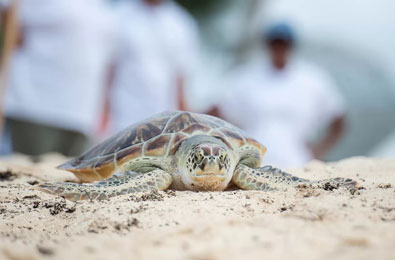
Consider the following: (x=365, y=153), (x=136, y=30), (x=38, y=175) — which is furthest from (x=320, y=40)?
(x=38, y=175)

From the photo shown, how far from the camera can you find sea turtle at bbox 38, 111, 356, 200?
7.19 ft

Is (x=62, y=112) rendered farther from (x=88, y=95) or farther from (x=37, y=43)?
(x=37, y=43)

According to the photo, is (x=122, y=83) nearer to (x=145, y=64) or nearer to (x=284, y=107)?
(x=145, y=64)

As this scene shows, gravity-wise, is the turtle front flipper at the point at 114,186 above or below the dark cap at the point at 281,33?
below

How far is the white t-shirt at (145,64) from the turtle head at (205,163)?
2204 mm

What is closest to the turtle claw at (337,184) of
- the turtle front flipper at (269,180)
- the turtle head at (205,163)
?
the turtle front flipper at (269,180)

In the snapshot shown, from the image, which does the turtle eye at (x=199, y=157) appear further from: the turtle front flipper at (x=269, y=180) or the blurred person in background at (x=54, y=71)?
the blurred person in background at (x=54, y=71)

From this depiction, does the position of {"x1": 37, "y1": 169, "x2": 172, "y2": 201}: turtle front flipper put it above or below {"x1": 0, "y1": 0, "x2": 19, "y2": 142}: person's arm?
below

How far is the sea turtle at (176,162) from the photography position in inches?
86.3

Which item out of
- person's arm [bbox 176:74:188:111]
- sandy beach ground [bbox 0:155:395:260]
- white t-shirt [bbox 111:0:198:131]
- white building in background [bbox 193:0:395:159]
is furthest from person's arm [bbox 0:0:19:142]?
white building in background [bbox 193:0:395:159]

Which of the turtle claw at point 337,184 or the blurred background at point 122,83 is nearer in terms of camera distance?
the turtle claw at point 337,184

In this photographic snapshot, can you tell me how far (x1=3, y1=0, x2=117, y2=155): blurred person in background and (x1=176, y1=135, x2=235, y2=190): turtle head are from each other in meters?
2.27

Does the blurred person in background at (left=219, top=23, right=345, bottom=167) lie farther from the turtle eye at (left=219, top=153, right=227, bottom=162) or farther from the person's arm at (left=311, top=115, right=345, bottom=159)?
the turtle eye at (left=219, top=153, right=227, bottom=162)

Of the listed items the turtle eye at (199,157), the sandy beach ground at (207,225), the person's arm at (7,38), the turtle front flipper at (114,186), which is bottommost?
the turtle front flipper at (114,186)
